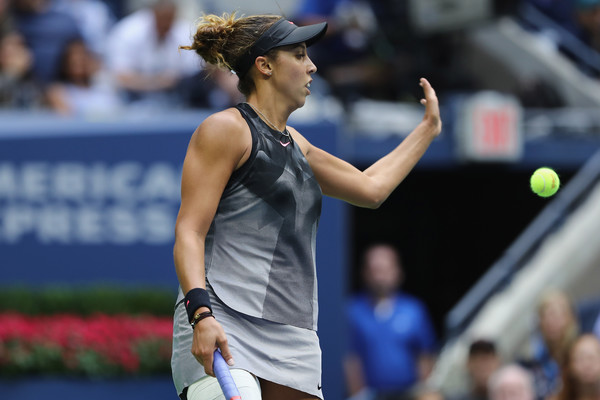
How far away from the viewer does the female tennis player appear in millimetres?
3289

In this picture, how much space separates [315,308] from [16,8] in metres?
7.04

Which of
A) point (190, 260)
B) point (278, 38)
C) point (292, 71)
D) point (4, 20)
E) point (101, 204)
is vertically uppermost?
point (278, 38)

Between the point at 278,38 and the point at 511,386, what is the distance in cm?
396

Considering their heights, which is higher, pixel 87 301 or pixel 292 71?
pixel 292 71

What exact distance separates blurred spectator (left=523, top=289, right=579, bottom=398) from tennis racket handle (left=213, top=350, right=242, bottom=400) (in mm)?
4440

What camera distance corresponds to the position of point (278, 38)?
11.5 ft

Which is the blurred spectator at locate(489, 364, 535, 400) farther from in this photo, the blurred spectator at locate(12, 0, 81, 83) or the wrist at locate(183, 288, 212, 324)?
the blurred spectator at locate(12, 0, 81, 83)

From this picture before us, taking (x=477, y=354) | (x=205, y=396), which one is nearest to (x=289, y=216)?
(x=205, y=396)

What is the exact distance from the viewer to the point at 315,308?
358 cm

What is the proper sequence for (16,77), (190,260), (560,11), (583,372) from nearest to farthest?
(190,260), (583,372), (16,77), (560,11)

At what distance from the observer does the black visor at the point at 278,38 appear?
349 centimetres

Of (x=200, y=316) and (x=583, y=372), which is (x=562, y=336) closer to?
(x=583, y=372)

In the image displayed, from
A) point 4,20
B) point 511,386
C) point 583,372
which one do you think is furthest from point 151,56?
point 583,372

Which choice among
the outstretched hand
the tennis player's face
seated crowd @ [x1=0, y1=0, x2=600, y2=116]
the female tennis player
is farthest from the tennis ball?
seated crowd @ [x1=0, y1=0, x2=600, y2=116]
